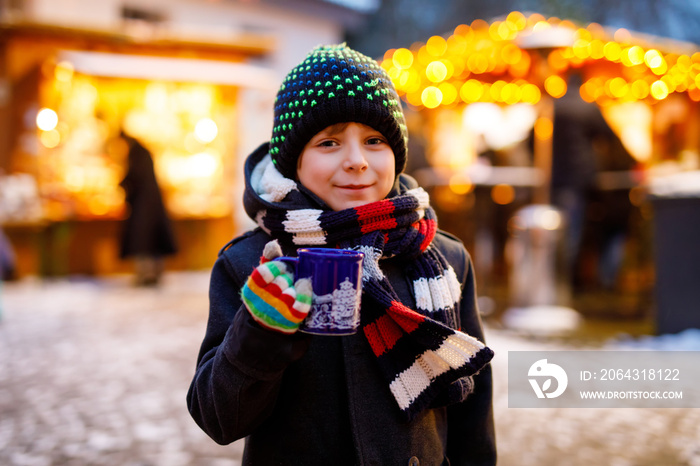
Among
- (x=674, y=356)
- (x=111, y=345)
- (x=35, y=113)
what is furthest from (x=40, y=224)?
(x=674, y=356)

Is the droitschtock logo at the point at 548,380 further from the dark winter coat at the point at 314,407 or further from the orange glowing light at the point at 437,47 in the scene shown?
the orange glowing light at the point at 437,47

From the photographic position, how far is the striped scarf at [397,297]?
1.24m

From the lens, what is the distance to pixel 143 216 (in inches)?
312

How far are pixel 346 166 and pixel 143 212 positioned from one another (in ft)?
23.8

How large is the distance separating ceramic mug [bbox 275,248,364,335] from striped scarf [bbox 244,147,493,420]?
0.80ft

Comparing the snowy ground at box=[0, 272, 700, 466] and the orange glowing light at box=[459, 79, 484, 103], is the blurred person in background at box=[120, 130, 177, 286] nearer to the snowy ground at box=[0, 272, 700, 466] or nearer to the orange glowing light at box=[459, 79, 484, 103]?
the snowy ground at box=[0, 272, 700, 466]

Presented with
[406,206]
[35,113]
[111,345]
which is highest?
[35,113]

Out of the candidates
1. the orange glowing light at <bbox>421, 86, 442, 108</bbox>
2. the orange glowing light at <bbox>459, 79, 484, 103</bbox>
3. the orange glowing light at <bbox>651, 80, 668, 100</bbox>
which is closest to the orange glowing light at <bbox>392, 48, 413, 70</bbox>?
the orange glowing light at <bbox>421, 86, 442, 108</bbox>

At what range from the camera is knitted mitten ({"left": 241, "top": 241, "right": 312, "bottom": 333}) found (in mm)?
930

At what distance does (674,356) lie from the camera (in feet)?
14.9

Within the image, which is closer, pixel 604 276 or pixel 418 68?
pixel 418 68

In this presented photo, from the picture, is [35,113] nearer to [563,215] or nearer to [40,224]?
[40,224]

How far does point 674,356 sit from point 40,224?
826 centimetres

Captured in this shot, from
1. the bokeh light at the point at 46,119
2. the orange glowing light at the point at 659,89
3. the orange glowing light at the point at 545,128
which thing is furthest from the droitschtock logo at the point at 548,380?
the bokeh light at the point at 46,119
